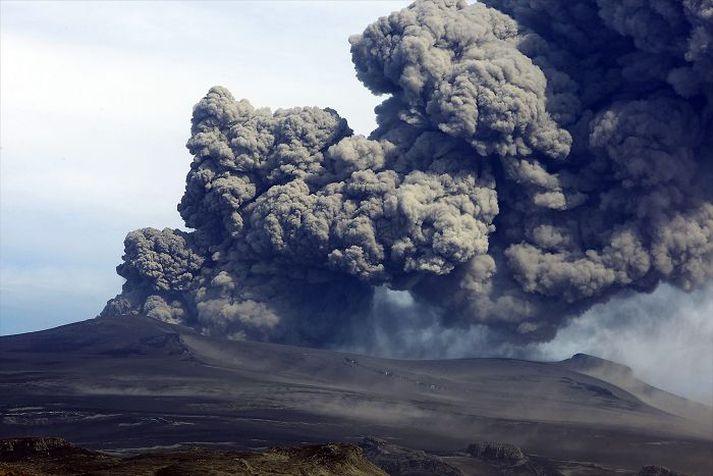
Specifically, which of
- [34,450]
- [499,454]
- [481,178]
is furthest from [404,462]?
[481,178]

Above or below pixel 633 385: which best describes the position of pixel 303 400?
below

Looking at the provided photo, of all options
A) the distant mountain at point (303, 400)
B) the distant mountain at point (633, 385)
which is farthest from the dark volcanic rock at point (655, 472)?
the distant mountain at point (633, 385)

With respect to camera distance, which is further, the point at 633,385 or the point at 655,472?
the point at 633,385

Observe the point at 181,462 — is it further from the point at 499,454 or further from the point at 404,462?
the point at 499,454

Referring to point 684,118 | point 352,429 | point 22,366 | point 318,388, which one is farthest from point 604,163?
point 22,366

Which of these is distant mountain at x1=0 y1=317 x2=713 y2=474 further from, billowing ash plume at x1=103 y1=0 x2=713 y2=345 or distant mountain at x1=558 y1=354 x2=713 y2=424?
billowing ash plume at x1=103 y1=0 x2=713 y2=345

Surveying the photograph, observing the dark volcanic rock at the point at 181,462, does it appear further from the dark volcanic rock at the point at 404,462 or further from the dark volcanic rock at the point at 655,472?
the dark volcanic rock at the point at 655,472

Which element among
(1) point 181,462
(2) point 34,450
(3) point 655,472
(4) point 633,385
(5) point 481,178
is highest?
(5) point 481,178
